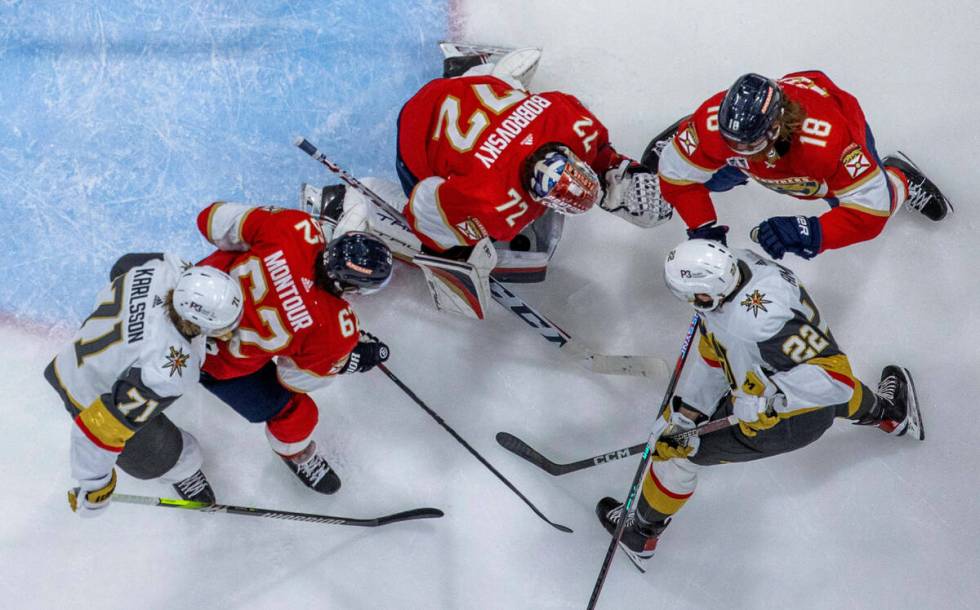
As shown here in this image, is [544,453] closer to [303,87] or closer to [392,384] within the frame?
[392,384]

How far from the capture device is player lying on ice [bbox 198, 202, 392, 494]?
3223mm

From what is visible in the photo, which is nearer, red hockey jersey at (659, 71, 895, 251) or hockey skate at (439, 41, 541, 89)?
red hockey jersey at (659, 71, 895, 251)

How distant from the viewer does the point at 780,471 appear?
412 centimetres

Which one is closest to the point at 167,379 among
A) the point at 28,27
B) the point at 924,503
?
the point at 28,27

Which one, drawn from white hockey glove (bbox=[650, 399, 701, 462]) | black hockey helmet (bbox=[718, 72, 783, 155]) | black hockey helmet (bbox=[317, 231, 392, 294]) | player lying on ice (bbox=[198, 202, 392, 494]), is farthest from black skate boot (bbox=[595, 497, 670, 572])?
black hockey helmet (bbox=[718, 72, 783, 155])

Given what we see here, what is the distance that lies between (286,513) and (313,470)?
0.22 m

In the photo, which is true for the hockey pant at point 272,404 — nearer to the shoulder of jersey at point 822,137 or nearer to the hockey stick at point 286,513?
the hockey stick at point 286,513

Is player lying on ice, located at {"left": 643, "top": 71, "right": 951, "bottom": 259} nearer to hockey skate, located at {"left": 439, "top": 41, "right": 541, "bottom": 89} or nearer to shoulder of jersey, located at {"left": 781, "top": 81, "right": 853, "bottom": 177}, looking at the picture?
shoulder of jersey, located at {"left": 781, "top": 81, "right": 853, "bottom": 177}

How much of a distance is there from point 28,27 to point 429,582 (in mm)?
3449

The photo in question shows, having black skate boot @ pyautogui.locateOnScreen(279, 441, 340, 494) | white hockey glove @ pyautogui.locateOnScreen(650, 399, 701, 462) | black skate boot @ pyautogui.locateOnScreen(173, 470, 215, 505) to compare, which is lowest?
black skate boot @ pyautogui.locateOnScreen(173, 470, 215, 505)

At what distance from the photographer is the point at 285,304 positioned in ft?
10.6

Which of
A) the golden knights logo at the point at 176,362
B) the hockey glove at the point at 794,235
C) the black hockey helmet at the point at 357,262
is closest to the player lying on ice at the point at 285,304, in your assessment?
the black hockey helmet at the point at 357,262

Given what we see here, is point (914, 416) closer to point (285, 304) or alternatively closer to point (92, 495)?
point (285, 304)

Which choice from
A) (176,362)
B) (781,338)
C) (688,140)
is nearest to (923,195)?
(688,140)
